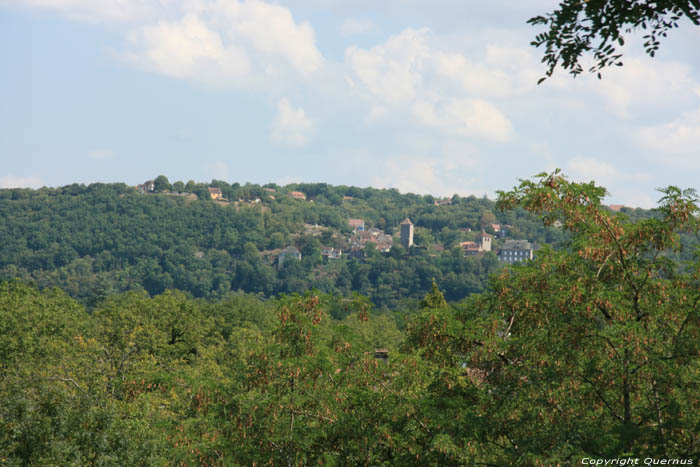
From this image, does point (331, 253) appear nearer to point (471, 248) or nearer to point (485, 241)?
point (471, 248)

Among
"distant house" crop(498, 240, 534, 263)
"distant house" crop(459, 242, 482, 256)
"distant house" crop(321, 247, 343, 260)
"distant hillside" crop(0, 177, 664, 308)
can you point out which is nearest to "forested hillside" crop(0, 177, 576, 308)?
"distant hillside" crop(0, 177, 664, 308)

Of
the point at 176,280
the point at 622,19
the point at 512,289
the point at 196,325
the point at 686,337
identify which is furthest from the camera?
the point at 176,280

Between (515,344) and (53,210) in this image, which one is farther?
(53,210)

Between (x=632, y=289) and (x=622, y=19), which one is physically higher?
(x=622, y=19)

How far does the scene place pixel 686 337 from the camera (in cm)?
855

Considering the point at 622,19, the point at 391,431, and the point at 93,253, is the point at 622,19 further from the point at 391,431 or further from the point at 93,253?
the point at 93,253

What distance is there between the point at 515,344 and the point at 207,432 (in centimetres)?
540

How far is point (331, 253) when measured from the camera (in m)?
194

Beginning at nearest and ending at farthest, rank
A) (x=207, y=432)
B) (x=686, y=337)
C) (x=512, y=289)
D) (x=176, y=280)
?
(x=686, y=337)
(x=512, y=289)
(x=207, y=432)
(x=176, y=280)

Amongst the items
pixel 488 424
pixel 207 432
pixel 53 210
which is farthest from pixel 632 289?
pixel 53 210

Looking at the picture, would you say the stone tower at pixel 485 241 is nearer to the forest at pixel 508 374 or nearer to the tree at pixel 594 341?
the forest at pixel 508 374

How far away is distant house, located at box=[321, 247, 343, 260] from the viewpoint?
7569 inches

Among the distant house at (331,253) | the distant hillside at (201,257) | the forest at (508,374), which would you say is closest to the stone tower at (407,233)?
the distant hillside at (201,257)

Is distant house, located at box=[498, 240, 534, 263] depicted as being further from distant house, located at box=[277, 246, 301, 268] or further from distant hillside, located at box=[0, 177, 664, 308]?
distant house, located at box=[277, 246, 301, 268]
